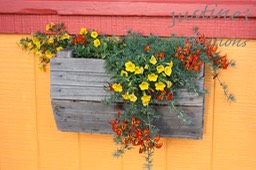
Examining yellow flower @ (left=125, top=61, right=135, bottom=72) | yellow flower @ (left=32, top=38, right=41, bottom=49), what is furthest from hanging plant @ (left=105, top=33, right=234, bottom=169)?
yellow flower @ (left=32, top=38, right=41, bottom=49)

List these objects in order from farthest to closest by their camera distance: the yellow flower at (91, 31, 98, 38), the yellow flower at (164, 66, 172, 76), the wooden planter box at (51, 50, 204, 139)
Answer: the yellow flower at (91, 31, 98, 38) < the wooden planter box at (51, 50, 204, 139) < the yellow flower at (164, 66, 172, 76)

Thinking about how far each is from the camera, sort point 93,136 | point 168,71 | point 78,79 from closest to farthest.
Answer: point 168,71
point 78,79
point 93,136

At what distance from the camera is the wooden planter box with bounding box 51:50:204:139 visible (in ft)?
6.20

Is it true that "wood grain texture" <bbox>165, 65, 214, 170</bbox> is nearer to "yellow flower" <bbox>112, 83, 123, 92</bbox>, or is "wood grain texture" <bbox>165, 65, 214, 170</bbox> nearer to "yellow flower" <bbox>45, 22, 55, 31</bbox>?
"yellow flower" <bbox>112, 83, 123, 92</bbox>

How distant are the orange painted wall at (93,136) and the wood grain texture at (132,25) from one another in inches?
2.3

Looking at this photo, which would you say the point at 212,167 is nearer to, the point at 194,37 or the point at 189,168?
the point at 189,168

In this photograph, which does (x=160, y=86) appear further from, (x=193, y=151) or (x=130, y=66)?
(x=193, y=151)

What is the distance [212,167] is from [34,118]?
79cm

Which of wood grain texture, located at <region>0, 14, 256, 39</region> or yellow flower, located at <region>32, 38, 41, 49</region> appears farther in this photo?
yellow flower, located at <region>32, 38, 41, 49</region>

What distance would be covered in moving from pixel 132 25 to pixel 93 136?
1.67 feet

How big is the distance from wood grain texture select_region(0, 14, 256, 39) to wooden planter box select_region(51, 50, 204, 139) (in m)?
0.18

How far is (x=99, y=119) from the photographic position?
1.97 meters

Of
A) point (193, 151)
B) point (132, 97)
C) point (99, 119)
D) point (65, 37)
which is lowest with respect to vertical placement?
point (193, 151)

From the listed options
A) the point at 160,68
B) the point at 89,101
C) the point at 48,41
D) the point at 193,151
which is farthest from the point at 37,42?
the point at 193,151
